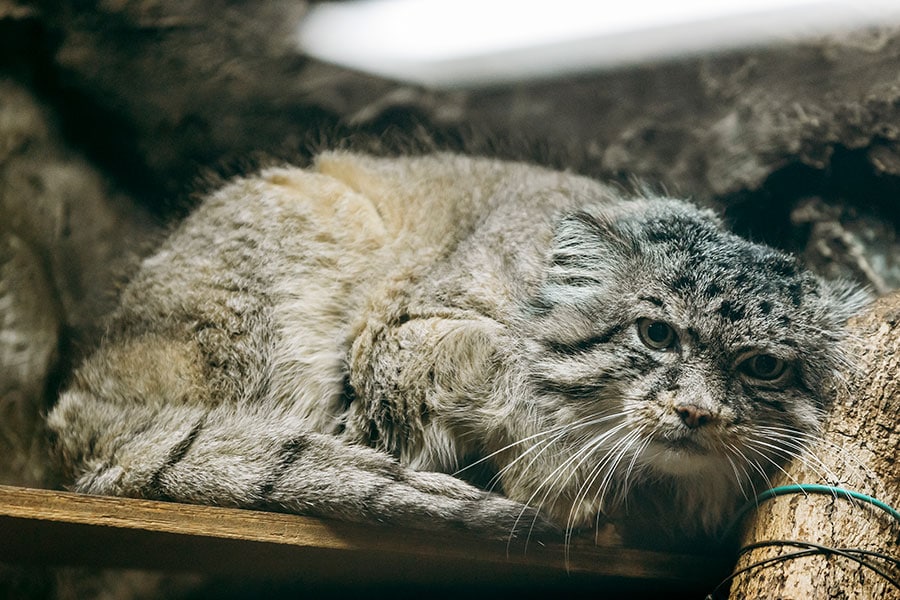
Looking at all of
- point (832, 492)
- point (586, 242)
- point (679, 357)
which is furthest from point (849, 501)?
point (586, 242)

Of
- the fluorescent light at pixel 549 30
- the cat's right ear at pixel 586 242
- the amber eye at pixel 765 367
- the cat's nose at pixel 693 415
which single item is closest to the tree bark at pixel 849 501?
the amber eye at pixel 765 367

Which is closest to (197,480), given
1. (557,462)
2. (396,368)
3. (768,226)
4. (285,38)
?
(396,368)

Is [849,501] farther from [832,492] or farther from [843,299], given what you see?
[843,299]

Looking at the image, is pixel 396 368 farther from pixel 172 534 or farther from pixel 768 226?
pixel 768 226

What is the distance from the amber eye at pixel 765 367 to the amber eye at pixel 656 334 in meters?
0.17

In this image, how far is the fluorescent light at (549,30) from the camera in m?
2.21

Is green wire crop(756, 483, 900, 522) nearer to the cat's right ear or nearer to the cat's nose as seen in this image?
the cat's nose

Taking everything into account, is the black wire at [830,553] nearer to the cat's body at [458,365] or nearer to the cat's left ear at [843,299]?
the cat's body at [458,365]

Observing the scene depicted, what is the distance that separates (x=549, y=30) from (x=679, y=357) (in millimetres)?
1117

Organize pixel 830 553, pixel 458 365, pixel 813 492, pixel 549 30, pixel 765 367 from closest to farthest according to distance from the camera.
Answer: pixel 830 553, pixel 813 492, pixel 765 367, pixel 458 365, pixel 549 30

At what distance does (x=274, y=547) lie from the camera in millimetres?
1731

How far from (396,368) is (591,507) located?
0.55 metres

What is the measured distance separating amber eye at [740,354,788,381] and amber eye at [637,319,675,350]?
17 cm

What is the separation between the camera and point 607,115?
2.79 metres
